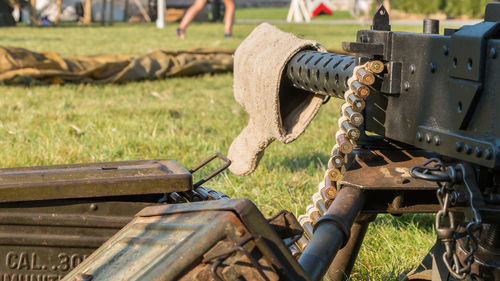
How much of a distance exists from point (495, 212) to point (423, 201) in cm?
29

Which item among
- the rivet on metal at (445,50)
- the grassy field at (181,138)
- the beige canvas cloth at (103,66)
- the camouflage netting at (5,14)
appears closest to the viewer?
the rivet on metal at (445,50)

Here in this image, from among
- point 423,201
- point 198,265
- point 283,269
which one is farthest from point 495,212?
point 198,265

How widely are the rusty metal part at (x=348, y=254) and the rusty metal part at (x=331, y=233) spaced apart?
432 millimetres

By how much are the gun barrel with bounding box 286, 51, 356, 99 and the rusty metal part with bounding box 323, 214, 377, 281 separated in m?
0.37

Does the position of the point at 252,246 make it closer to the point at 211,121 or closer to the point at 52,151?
the point at 52,151

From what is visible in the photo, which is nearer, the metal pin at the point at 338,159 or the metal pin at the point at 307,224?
the metal pin at the point at 338,159

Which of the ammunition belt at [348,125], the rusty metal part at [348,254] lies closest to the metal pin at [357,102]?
the ammunition belt at [348,125]

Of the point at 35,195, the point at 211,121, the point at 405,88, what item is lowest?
the point at 211,121

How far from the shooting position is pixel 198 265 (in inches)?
49.8

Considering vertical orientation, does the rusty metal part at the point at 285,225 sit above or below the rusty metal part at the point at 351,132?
below

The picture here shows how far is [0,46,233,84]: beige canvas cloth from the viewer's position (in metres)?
6.94

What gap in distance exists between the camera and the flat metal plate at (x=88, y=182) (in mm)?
1767

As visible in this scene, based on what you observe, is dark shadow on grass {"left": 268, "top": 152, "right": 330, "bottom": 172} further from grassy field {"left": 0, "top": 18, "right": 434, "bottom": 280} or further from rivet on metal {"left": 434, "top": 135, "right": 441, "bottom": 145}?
rivet on metal {"left": 434, "top": 135, "right": 441, "bottom": 145}

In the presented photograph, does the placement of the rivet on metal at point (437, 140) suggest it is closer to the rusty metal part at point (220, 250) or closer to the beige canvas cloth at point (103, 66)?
the rusty metal part at point (220, 250)
